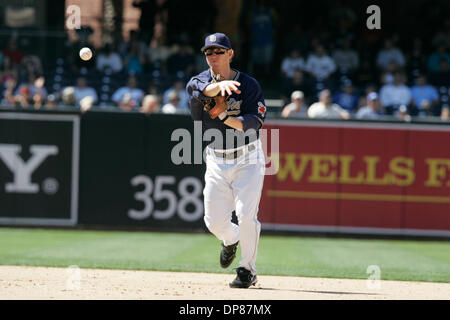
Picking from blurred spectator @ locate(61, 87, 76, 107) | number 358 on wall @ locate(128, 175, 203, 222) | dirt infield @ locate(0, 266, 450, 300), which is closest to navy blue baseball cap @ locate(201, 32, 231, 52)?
dirt infield @ locate(0, 266, 450, 300)

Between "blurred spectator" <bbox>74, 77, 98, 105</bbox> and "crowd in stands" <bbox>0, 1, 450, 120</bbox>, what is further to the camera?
"blurred spectator" <bbox>74, 77, 98, 105</bbox>

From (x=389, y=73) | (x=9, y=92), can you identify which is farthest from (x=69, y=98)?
(x=389, y=73)

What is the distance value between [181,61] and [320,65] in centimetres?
305

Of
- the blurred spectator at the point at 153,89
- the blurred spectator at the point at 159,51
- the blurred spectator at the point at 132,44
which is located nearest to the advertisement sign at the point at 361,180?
the blurred spectator at the point at 153,89

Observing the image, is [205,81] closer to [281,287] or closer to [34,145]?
[281,287]

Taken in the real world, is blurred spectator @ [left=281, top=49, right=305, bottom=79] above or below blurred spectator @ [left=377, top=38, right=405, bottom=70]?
below

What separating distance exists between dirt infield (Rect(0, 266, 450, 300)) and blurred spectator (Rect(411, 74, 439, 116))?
8.45 metres

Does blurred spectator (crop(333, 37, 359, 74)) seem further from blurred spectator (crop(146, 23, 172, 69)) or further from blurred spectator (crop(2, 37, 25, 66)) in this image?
blurred spectator (crop(2, 37, 25, 66))

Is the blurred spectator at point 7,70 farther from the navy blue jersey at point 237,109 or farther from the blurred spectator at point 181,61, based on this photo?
the navy blue jersey at point 237,109

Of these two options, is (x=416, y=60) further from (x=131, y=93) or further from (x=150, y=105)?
(x=150, y=105)

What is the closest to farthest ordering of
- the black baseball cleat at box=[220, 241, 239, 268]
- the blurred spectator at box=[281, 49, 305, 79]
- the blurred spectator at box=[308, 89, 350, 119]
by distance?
the black baseball cleat at box=[220, 241, 239, 268]
the blurred spectator at box=[308, 89, 350, 119]
the blurred spectator at box=[281, 49, 305, 79]

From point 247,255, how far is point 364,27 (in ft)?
46.0

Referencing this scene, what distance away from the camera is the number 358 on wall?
1451 centimetres

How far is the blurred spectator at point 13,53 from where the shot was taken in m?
18.8
